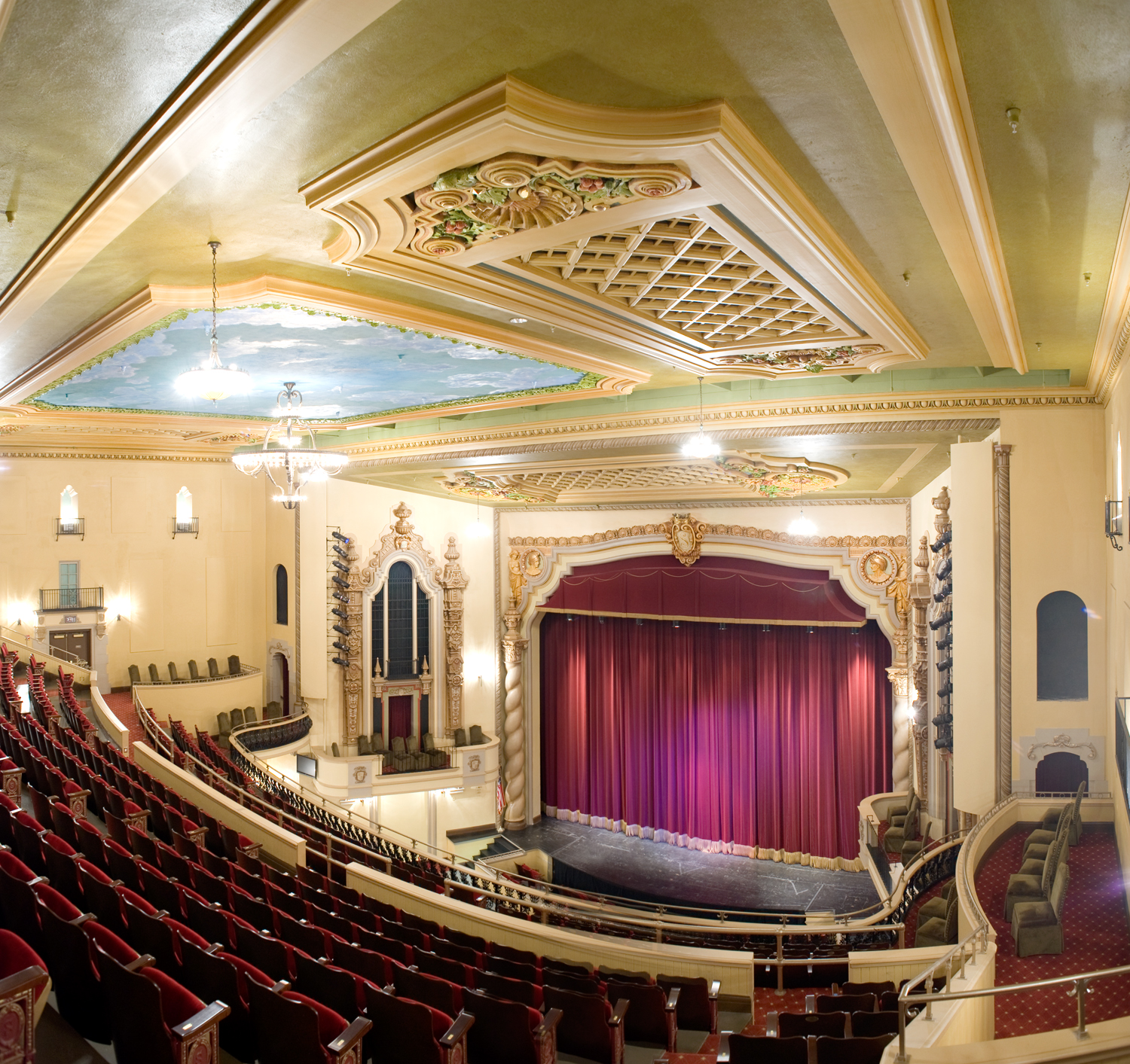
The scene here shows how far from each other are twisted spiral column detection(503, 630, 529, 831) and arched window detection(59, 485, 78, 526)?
25.4 ft

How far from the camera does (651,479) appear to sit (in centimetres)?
1212

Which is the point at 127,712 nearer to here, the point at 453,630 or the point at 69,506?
the point at 69,506

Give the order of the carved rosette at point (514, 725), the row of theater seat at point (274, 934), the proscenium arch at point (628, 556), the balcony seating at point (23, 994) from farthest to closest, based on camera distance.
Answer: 1. the carved rosette at point (514, 725)
2. the proscenium arch at point (628, 556)
3. the row of theater seat at point (274, 934)
4. the balcony seating at point (23, 994)

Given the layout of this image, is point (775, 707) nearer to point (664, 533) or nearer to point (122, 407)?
point (664, 533)

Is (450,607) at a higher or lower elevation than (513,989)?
higher

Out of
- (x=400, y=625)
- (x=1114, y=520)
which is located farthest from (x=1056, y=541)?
(x=400, y=625)

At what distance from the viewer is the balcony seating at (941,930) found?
6.92 meters

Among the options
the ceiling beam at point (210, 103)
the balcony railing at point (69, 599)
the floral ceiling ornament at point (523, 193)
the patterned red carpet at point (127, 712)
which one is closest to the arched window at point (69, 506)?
the balcony railing at point (69, 599)

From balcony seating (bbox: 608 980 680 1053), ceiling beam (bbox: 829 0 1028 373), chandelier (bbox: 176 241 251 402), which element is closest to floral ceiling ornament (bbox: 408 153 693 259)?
ceiling beam (bbox: 829 0 1028 373)

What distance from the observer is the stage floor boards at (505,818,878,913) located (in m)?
12.9

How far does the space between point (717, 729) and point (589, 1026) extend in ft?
38.3

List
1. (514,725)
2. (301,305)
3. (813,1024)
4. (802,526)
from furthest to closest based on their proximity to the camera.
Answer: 1. (514,725)
2. (802,526)
3. (301,305)
4. (813,1024)

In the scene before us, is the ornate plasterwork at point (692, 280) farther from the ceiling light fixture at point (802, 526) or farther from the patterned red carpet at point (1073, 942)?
the ceiling light fixture at point (802, 526)

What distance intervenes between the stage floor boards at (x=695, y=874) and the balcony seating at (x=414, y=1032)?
34.0ft
